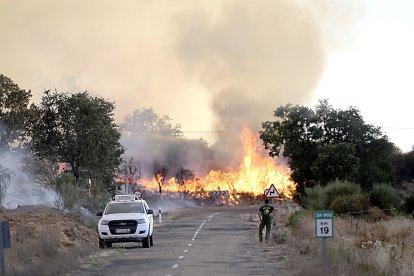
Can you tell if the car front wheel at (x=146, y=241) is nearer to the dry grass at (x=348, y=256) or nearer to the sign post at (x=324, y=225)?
the dry grass at (x=348, y=256)

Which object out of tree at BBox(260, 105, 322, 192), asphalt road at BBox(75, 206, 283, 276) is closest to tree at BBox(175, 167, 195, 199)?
tree at BBox(260, 105, 322, 192)

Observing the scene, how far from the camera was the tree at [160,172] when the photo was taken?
102144 mm

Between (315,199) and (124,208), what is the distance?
20147 millimetres

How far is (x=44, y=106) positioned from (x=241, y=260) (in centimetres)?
3096

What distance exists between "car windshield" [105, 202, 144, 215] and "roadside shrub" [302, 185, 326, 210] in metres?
18.0

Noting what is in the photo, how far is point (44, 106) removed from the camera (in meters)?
50.9

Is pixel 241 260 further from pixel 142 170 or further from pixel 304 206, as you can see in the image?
pixel 142 170

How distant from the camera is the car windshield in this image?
31663 millimetres

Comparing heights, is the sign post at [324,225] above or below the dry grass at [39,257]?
above

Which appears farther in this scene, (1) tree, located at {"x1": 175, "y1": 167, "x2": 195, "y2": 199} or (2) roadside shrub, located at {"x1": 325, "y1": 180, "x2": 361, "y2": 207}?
(1) tree, located at {"x1": 175, "y1": 167, "x2": 195, "y2": 199}

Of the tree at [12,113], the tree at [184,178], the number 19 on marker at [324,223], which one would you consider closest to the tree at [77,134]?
the tree at [12,113]

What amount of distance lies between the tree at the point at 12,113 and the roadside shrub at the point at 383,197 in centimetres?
2488

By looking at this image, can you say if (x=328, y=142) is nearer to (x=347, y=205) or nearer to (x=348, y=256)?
(x=347, y=205)

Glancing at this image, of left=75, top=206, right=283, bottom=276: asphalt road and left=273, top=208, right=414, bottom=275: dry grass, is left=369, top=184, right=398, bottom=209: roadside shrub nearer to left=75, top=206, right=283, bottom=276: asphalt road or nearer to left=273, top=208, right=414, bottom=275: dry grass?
left=75, top=206, right=283, bottom=276: asphalt road
